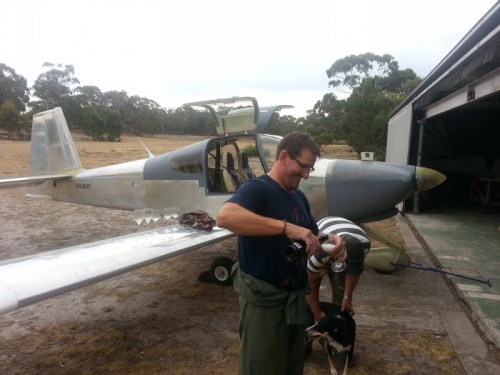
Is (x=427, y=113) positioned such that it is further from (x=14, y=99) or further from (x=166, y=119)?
(x=14, y=99)

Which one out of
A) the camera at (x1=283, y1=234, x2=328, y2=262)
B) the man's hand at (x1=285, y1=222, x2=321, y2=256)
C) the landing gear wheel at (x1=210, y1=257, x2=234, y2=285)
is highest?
the man's hand at (x1=285, y1=222, x2=321, y2=256)

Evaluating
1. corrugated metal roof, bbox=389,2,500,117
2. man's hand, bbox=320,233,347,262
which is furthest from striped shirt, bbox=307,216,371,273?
corrugated metal roof, bbox=389,2,500,117

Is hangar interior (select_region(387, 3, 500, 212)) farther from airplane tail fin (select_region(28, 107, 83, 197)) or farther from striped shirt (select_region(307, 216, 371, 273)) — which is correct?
airplane tail fin (select_region(28, 107, 83, 197))

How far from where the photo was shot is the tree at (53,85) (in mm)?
73562

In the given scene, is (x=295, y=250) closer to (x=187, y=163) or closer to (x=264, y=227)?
(x=264, y=227)

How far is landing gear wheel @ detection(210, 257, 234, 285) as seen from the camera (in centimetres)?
485

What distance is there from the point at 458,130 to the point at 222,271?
1019 centimetres

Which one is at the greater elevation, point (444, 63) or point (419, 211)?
point (444, 63)

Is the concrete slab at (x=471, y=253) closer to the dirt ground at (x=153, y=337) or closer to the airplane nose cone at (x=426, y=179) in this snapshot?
the dirt ground at (x=153, y=337)

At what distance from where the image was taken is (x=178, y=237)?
13.9ft

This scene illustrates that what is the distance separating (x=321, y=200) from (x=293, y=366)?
3055 millimetres

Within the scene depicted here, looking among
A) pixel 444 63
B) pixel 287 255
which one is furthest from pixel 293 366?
pixel 444 63

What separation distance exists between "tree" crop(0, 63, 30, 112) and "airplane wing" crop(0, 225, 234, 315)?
7101cm

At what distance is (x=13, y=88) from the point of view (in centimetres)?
6656
